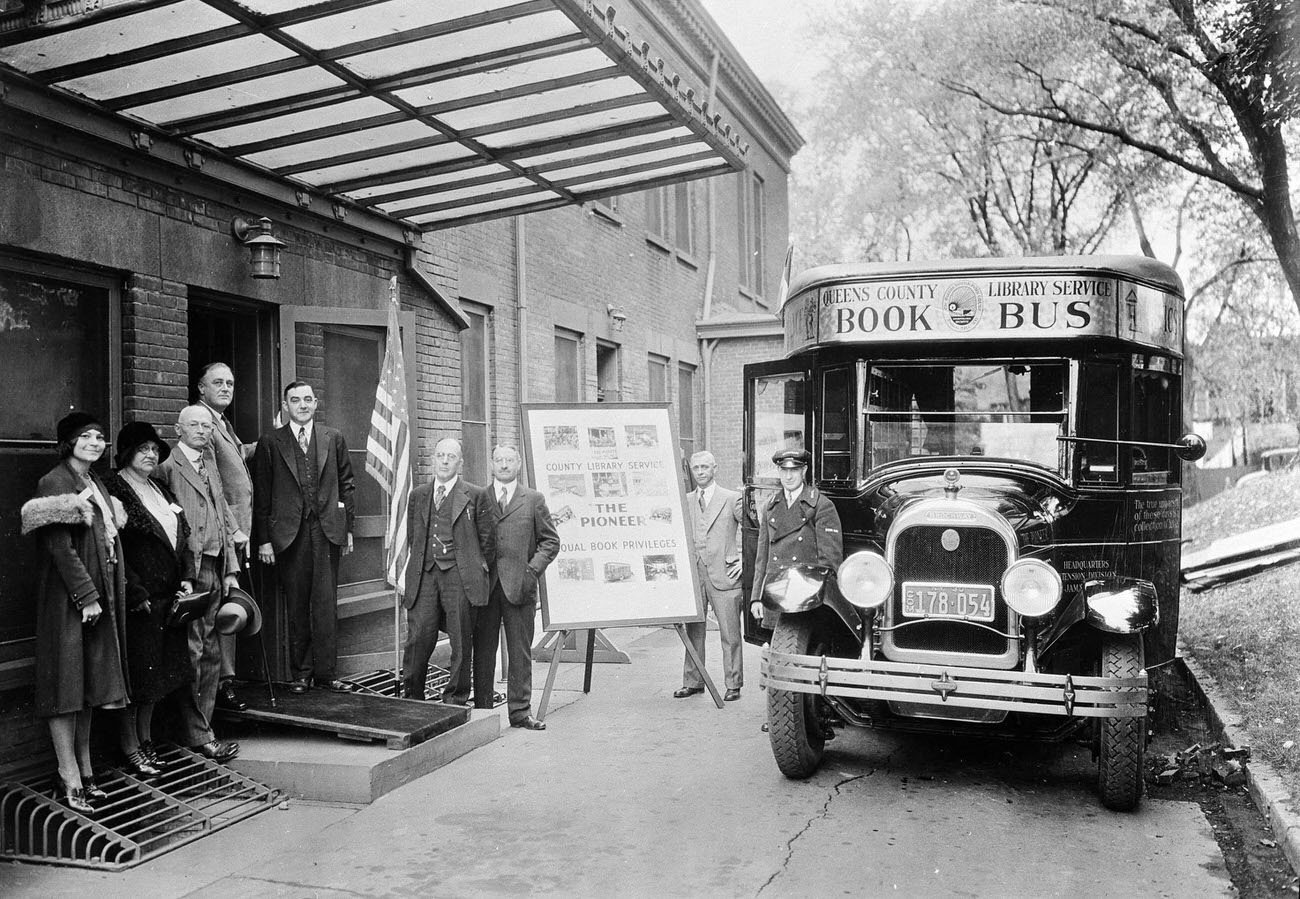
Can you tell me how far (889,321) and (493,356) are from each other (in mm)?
5378

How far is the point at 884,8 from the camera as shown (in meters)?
22.9

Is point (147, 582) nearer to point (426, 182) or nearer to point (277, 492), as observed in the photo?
point (277, 492)

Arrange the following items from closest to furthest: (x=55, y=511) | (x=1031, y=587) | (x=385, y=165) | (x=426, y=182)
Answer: (x=55, y=511) < (x=1031, y=587) < (x=385, y=165) < (x=426, y=182)

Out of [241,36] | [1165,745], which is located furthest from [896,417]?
[241,36]

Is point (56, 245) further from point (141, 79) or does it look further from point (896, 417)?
point (896, 417)

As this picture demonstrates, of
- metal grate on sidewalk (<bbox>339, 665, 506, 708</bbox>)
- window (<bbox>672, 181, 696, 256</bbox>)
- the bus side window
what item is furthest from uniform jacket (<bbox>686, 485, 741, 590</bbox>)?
window (<bbox>672, 181, 696, 256</bbox>)

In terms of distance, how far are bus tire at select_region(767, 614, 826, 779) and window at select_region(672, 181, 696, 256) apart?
37.6ft

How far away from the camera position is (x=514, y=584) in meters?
7.19

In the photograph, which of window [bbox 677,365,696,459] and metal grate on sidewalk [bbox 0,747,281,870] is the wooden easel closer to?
metal grate on sidewalk [bbox 0,747,281,870]

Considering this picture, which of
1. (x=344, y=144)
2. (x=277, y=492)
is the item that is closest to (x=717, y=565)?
(x=277, y=492)

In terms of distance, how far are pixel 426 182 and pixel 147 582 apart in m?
3.69

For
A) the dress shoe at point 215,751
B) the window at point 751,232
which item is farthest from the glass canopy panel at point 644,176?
the window at point 751,232

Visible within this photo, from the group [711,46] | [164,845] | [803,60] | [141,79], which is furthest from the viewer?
[803,60]

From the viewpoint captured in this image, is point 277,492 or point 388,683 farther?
point 388,683
